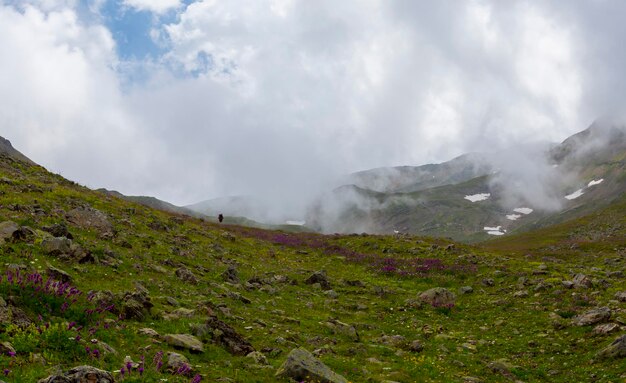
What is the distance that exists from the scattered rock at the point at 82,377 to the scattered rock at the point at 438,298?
26233mm

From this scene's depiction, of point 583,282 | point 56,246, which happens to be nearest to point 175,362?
point 56,246

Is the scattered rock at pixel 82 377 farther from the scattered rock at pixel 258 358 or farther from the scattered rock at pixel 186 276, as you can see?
the scattered rock at pixel 186 276

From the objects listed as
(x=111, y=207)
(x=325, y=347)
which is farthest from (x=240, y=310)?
(x=111, y=207)

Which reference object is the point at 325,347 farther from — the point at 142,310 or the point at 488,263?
the point at 488,263

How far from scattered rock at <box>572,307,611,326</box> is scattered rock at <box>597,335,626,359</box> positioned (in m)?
4.59

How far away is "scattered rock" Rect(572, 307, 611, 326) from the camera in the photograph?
901 inches

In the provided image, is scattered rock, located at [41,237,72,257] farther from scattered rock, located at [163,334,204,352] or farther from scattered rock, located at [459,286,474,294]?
scattered rock, located at [459,286,474,294]

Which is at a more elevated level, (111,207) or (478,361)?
(111,207)

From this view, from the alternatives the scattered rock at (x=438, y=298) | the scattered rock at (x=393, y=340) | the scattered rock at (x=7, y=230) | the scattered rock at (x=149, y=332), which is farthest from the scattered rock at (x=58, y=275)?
the scattered rock at (x=438, y=298)

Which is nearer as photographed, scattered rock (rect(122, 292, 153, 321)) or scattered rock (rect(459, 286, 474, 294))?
scattered rock (rect(122, 292, 153, 321))

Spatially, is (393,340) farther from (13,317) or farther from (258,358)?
(13,317)

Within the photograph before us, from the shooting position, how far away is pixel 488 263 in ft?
149

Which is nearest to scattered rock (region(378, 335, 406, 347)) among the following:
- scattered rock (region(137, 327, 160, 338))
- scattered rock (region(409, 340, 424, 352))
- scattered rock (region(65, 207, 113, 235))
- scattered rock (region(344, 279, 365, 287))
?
scattered rock (region(409, 340, 424, 352))

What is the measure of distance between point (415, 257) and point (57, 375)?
4813 centimetres
